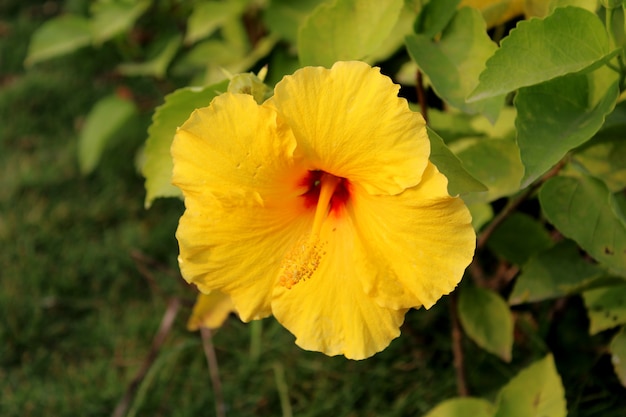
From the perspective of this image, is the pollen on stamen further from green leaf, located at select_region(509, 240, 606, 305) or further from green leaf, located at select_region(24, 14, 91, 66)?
green leaf, located at select_region(24, 14, 91, 66)

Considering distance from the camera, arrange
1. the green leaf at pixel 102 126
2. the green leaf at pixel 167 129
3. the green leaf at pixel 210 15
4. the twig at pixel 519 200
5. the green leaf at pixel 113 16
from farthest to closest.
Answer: the green leaf at pixel 102 126 → the green leaf at pixel 113 16 → the green leaf at pixel 210 15 → the twig at pixel 519 200 → the green leaf at pixel 167 129

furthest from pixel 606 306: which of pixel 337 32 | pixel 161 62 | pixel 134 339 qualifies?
pixel 161 62

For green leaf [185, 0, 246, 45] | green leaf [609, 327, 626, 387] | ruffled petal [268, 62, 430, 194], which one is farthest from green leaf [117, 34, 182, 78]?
green leaf [609, 327, 626, 387]

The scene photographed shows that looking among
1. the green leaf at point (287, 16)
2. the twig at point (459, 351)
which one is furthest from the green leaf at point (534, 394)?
the green leaf at point (287, 16)

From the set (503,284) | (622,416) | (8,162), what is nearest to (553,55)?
(503,284)

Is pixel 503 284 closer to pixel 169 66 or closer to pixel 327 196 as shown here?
pixel 327 196

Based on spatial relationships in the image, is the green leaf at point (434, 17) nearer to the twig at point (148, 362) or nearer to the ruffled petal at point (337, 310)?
the ruffled petal at point (337, 310)

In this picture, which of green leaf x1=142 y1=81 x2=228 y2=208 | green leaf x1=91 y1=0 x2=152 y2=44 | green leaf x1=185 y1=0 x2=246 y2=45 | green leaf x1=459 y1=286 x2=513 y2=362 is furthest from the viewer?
→ green leaf x1=91 y1=0 x2=152 y2=44

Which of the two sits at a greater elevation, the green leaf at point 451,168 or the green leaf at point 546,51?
the green leaf at point 546,51
